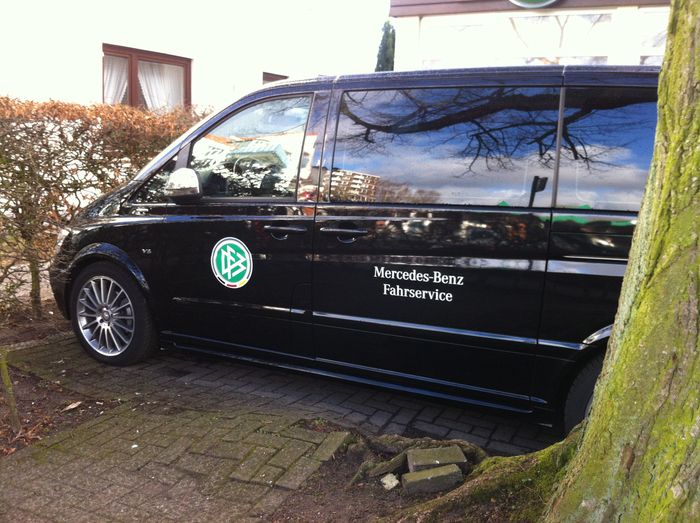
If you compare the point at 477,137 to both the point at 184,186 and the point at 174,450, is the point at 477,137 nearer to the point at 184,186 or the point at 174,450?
the point at 184,186

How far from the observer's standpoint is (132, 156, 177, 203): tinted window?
4000 millimetres

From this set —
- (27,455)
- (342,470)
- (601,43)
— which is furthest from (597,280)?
(601,43)

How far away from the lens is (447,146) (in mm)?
3104

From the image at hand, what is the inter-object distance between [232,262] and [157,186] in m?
0.85

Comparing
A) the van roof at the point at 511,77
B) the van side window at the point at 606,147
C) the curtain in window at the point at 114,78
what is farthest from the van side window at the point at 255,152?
the curtain in window at the point at 114,78

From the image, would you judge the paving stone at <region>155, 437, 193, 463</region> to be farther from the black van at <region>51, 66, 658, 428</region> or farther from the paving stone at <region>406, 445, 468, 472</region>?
the paving stone at <region>406, 445, 468, 472</region>

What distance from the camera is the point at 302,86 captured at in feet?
11.8

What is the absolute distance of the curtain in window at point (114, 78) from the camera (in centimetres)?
984

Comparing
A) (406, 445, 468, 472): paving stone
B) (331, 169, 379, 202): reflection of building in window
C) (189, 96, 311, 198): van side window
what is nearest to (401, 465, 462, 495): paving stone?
(406, 445, 468, 472): paving stone

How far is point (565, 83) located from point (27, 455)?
3.17m

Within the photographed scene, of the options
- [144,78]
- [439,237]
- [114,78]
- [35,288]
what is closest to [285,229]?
[439,237]

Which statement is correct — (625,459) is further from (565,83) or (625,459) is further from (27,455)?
(27,455)

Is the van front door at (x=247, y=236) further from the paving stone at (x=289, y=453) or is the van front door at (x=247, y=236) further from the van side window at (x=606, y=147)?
the van side window at (x=606, y=147)

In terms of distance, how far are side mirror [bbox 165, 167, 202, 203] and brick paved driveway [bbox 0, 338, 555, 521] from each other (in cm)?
122
